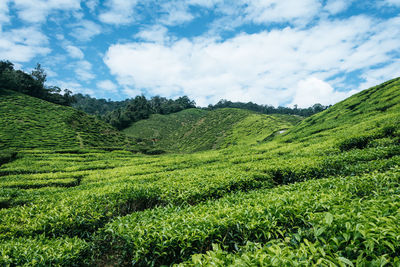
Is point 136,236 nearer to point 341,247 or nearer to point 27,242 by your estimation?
point 27,242

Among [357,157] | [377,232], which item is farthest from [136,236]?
[357,157]

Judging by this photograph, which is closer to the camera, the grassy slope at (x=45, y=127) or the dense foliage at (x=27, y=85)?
the grassy slope at (x=45, y=127)

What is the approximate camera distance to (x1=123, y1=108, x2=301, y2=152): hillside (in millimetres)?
52219

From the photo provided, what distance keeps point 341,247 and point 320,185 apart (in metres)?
3.98

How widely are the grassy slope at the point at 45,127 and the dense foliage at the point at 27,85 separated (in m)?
5.12

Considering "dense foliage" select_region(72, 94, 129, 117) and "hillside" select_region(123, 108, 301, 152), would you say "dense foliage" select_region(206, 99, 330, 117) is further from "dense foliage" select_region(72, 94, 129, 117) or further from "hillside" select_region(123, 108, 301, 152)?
"dense foliage" select_region(72, 94, 129, 117)

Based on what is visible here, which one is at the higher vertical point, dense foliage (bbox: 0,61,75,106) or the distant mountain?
dense foliage (bbox: 0,61,75,106)

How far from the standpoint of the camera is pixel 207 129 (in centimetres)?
7081

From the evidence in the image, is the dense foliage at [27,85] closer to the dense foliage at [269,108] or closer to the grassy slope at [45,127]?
the grassy slope at [45,127]

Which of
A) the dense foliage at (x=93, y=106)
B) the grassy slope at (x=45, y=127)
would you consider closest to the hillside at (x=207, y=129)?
the grassy slope at (x=45, y=127)

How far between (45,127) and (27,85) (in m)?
30.5

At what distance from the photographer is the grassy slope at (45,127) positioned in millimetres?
33094

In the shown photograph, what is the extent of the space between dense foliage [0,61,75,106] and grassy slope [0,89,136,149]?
16.8 ft

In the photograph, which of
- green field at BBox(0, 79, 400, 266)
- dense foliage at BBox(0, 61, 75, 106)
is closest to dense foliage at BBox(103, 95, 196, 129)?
dense foliage at BBox(0, 61, 75, 106)
